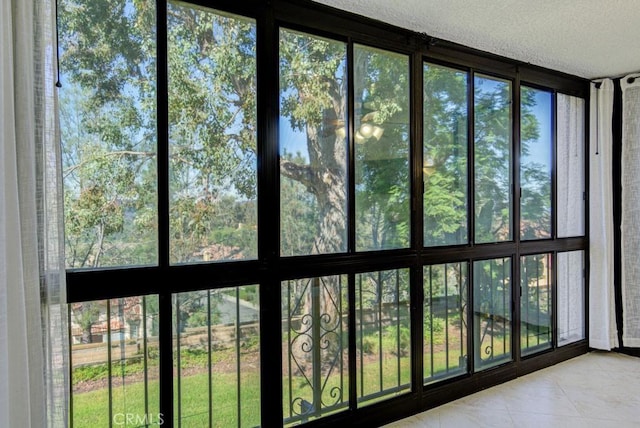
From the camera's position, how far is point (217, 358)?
2053mm

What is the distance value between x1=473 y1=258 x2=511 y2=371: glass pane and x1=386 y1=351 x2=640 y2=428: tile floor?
235 mm

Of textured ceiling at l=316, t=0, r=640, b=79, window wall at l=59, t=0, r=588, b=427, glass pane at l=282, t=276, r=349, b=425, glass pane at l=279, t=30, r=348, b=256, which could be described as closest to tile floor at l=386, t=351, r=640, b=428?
window wall at l=59, t=0, r=588, b=427

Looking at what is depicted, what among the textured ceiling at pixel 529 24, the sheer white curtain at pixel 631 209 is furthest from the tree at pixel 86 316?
the sheer white curtain at pixel 631 209

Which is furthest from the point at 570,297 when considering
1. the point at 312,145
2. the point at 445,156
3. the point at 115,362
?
the point at 115,362

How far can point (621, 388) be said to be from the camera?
2.95 metres

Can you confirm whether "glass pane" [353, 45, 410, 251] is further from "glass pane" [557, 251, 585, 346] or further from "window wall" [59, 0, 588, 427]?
"glass pane" [557, 251, 585, 346]

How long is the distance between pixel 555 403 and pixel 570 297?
1.26m

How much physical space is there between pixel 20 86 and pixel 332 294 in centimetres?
175

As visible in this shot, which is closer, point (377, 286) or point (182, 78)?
point (182, 78)

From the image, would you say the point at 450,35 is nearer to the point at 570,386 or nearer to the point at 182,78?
the point at 182,78

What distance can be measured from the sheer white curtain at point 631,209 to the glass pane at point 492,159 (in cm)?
124

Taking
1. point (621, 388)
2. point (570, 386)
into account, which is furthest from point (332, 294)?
point (621, 388)

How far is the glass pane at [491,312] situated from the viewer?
3016mm

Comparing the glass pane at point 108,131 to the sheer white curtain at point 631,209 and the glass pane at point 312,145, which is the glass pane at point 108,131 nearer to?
the glass pane at point 312,145
